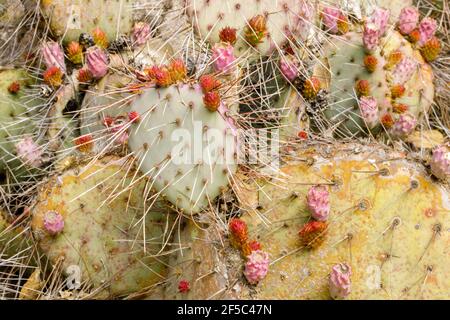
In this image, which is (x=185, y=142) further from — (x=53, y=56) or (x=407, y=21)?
(x=407, y=21)

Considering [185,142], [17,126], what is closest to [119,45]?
[17,126]

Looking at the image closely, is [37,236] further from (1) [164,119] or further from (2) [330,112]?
(2) [330,112]

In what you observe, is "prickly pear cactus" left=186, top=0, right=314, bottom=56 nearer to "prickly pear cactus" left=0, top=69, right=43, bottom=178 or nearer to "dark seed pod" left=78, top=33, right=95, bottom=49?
"dark seed pod" left=78, top=33, right=95, bottom=49

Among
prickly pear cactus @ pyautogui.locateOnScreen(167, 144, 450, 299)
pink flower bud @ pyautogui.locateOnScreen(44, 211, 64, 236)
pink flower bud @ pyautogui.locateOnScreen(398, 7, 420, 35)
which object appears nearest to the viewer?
prickly pear cactus @ pyautogui.locateOnScreen(167, 144, 450, 299)

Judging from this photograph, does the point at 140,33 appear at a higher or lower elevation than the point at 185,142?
lower

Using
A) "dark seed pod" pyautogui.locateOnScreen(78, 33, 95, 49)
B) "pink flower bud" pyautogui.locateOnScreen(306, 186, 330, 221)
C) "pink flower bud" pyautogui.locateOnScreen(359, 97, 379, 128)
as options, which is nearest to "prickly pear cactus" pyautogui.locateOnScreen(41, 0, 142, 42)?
"dark seed pod" pyautogui.locateOnScreen(78, 33, 95, 49)

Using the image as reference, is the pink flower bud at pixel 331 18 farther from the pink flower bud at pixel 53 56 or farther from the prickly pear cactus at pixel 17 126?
the prickly pear cactus at pixel 17 126
